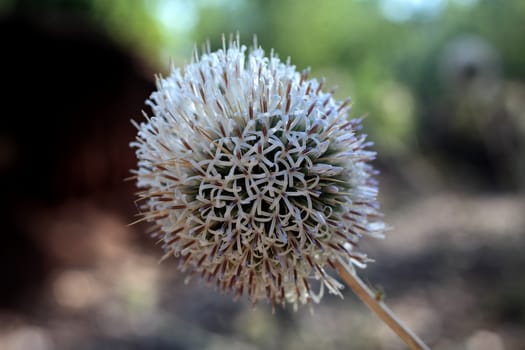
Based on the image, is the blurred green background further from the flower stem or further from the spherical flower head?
the flower stem

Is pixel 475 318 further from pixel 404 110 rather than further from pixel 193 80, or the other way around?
pixel 404 110

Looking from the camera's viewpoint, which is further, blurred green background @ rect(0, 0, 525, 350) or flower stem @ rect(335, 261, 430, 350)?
blurred green background @ rect(0, 0, 525, 350)

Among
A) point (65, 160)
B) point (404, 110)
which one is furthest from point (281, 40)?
point (65, 160)

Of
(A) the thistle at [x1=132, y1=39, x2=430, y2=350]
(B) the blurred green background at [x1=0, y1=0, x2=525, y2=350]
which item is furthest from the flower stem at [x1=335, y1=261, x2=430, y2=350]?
(B) the blurred green background at [x1=0, y1=0, x2=525, y2=350]

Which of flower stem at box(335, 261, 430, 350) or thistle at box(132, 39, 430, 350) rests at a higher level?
thistle at box(132, 39, 430, 350)

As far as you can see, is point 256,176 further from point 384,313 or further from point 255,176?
point 384,313

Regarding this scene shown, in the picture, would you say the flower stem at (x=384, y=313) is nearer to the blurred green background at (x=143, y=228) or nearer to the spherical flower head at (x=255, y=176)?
the spherical flower head at (x=255, y=176)
